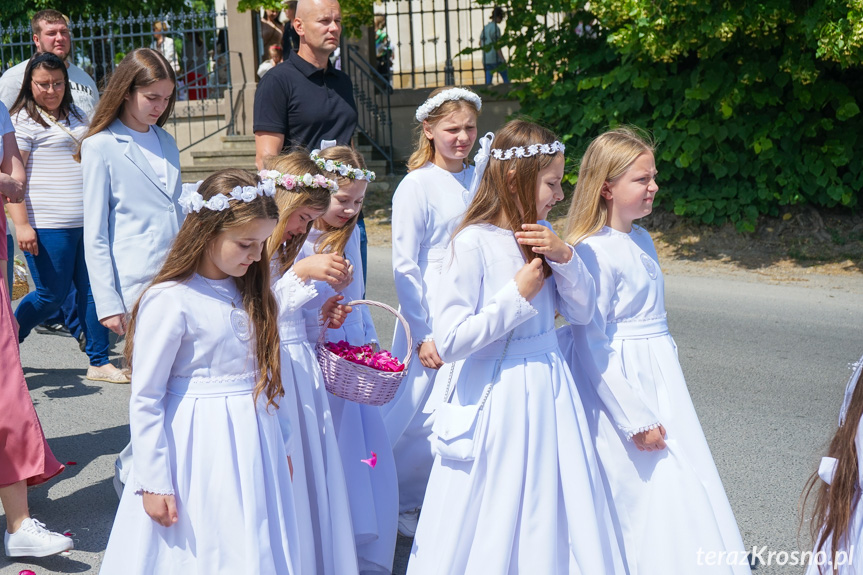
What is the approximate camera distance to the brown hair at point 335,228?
3891 millimetres

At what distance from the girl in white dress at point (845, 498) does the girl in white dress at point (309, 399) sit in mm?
1656

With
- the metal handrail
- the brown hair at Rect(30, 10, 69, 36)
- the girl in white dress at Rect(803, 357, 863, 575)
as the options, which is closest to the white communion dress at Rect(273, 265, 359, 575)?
the girl in white dress at Rect(803, 357, 863, 575)

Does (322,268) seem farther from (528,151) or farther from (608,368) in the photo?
(608,368)

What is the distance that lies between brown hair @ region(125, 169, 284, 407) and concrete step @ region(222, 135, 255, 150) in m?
12.4

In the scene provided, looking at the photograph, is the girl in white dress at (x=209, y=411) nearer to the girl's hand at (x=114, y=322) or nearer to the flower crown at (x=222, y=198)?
the flower crown at (x=222, y=198)

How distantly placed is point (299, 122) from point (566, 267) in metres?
2.34

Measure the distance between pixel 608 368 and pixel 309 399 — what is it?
1123 mm

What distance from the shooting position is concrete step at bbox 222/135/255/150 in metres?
15.3

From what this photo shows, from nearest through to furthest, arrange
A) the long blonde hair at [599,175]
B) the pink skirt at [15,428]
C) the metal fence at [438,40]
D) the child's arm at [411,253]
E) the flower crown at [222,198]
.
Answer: the flower crown at [222,198] < the long blonde hair at [599,175] < the pink skirt at [15,428] < the child's arm at [411,253] < the metal fence at [438,40]

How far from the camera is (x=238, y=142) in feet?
50.6

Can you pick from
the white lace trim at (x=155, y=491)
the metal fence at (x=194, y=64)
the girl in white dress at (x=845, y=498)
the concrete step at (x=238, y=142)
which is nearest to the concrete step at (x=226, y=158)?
the concrete step at (x=238, y=142)

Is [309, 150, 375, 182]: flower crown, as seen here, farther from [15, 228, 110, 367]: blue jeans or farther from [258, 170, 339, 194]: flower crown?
[15, 228, 110, 367]: blue jeans

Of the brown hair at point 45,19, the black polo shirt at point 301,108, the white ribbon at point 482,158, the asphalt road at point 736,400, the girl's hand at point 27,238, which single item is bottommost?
the asphalt road at point 736,400

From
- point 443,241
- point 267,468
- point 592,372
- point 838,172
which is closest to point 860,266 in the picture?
point 838,172
